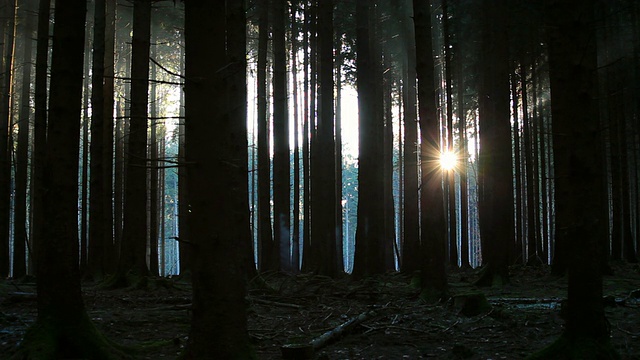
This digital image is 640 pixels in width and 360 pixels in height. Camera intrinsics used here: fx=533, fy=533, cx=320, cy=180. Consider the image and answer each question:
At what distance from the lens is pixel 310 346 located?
19.1 feet

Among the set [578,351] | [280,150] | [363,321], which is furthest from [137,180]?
[578,351]

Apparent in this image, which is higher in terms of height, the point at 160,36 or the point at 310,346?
the point at 160,36

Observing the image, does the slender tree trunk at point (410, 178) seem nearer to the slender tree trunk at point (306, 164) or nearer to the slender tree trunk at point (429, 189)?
the slender tree trunk at point (429, 189)

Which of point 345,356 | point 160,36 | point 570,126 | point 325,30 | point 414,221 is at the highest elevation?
point 160,36

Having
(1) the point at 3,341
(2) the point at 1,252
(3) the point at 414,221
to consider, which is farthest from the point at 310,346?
(2) the point at 1,252

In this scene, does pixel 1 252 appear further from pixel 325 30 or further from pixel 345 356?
pixel 345 356

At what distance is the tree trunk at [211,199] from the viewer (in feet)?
14.6

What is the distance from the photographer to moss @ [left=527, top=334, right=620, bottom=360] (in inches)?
196

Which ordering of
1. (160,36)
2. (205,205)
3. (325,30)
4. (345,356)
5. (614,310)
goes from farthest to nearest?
(160,36) → (325,30) → (614,310) → (345,356) → (205,205)

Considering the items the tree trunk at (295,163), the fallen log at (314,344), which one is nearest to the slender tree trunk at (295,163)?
the tree trunk at (295,163)

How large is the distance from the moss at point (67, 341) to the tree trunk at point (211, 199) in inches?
48.0

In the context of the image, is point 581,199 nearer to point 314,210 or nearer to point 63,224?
point 63,224

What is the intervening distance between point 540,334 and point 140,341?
5160 mm

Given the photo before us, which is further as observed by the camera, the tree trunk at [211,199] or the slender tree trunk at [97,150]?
the slender tree trunk at [97,150]
